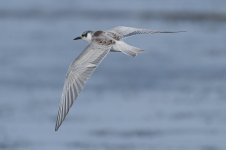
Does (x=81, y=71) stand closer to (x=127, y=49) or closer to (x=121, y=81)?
(x=127, y=49)

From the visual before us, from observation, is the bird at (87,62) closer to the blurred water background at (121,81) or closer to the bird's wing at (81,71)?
the bird's wing at (81,71)

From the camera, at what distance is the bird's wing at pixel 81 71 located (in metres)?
7.86

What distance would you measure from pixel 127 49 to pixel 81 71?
44cm

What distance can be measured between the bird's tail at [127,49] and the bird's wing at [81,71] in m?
0.08

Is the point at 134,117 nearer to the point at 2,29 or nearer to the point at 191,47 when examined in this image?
the point at 191,47

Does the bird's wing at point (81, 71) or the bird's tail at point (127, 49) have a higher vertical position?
the bird's tail at point (127, 49)

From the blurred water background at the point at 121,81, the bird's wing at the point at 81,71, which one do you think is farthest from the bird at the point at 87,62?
the blurred water background at the point at 121,81

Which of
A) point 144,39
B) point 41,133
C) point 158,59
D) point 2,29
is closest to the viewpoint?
point 41,133

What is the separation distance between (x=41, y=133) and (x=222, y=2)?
10.3 m

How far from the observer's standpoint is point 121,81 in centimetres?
1409

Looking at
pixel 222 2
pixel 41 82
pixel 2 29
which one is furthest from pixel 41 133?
pixel 222 2

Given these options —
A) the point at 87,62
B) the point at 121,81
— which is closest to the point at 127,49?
the point at 87,62

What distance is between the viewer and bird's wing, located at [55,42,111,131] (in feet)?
25.8

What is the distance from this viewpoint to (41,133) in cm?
1112
